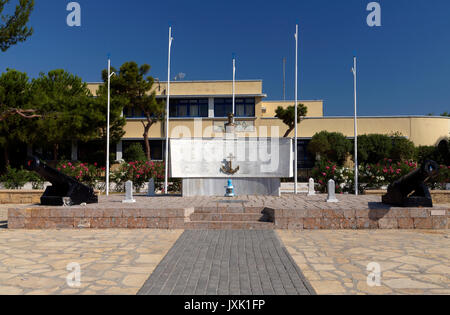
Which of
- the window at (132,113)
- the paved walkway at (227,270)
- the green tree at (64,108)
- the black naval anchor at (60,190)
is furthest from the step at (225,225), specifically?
the window at (132,113)

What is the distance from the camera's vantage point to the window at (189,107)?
3341 cm

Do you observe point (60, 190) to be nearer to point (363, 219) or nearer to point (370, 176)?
point (363, 219)

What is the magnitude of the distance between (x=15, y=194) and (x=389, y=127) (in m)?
28.1

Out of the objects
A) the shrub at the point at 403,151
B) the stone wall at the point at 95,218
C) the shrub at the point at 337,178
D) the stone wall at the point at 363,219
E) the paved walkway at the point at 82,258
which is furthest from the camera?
the shrub at the point at 403,151

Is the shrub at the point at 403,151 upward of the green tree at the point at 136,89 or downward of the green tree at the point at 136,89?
downward

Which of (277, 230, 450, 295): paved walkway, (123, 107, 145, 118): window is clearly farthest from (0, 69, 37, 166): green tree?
(277, 230, 450, 295): paved walkway

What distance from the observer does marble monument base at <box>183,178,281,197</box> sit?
13.8m

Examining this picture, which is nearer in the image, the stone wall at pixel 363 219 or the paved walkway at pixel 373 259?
the paved walkway at pixel 373 259

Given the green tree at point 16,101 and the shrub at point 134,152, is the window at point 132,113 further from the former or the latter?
the green tree at point 16,101

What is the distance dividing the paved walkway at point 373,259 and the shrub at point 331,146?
20938 mm

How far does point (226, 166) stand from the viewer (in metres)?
13.8

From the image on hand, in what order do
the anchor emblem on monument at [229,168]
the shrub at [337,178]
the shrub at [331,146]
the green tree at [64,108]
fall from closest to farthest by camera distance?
the anchor emblem on monument at [229,168] < the shrub at [337,178] < the green tree at [64,108] < the shrub at [331,146]

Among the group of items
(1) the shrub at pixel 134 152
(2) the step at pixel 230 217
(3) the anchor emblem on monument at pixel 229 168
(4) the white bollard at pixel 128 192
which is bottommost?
(2) the step at pixel 230 217

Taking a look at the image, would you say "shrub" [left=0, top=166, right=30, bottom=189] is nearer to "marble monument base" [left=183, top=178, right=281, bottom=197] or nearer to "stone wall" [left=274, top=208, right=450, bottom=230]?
"marble monument base" [left=183, top=178, right=281, bottom=197]
